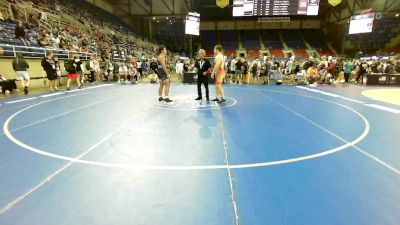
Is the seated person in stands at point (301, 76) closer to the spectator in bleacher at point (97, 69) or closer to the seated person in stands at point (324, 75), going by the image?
the seated person in stands at point (324, 75)

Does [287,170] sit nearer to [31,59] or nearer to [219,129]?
[219,129]

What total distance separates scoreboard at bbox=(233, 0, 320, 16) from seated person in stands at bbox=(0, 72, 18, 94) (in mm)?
14708

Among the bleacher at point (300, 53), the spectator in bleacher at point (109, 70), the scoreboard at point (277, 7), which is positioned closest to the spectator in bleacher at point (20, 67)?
the spectator in bleacher at point (109, 70)

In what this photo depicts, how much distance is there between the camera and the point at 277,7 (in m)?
17.5

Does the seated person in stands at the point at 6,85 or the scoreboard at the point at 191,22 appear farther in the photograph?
the scoreboard at the point at 191,22

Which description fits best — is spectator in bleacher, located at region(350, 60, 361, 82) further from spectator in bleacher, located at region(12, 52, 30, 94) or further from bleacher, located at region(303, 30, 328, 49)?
bleacher, located at region(303, 30, 328, 49)

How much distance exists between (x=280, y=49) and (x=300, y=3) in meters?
26.1

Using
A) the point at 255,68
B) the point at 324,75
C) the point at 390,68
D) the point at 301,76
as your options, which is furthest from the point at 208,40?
the point at 324,75

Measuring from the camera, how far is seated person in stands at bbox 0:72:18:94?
400 inches

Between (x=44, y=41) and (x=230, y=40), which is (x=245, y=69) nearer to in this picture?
(x=44, y=41)

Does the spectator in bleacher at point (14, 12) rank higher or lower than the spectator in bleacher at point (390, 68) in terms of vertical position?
higher

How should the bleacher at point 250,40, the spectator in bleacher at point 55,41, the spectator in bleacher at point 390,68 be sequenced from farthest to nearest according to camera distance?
the bleacher at point 250,40 < the spectator in bleacher at point 390,68 < the spectator in bleacher at point 55,41

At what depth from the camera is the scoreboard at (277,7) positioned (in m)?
17.2

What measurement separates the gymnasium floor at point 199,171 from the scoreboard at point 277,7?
45.1 ft
